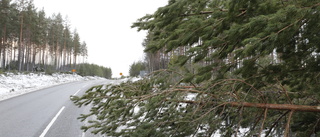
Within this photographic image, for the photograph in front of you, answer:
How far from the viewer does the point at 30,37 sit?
1329 inches

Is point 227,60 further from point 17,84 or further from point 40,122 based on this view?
point 17,84

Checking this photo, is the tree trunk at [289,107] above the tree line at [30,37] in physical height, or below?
below

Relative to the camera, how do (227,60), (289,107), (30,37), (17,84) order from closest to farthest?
1. (289,107)
2. (227,60)
3. (17,84)
4. (30,37)

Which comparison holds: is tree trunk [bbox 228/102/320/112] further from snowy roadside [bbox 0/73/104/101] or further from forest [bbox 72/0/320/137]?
snowy roadside [bbox 0/73/104/101]

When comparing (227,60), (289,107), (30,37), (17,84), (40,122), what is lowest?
(40,122)

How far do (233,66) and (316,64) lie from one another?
35.9 inches

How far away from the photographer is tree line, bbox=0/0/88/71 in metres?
29.9

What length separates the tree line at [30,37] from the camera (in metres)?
29.9

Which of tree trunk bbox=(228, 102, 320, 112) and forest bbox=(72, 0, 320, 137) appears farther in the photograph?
tree trunk bbox=(228, 102, 320, 112)

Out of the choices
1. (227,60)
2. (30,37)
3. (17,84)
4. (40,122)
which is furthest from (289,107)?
(30,37)

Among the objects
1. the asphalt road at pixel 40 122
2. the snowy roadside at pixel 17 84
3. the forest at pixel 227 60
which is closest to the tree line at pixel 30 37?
the snowy roadside at pixel 17 84

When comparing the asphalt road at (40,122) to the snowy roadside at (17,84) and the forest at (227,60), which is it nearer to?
the forest at (227,60)

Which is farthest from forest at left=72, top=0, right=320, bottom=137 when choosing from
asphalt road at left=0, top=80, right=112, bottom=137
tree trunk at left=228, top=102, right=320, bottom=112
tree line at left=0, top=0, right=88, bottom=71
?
tree line at left=0, top=0, right=88, bottom=71

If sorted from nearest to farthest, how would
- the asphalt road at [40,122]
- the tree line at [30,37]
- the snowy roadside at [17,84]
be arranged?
the asphalt road at [40,122] < the snowy roadside at [17,84] < the tree line at [30,37]
